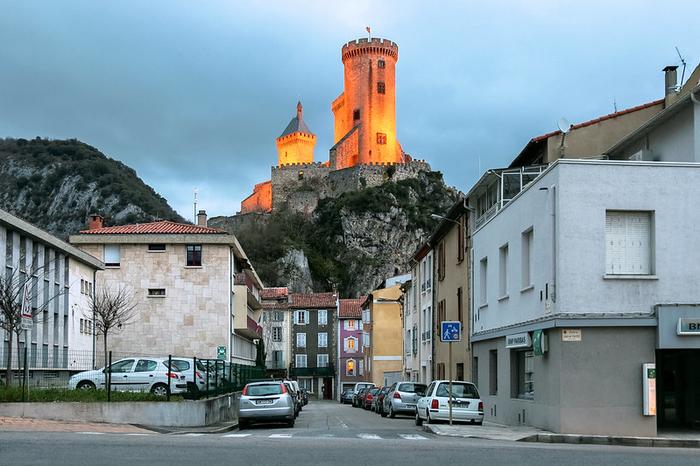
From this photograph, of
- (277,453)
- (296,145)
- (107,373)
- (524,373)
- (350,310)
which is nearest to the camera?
(277,453)

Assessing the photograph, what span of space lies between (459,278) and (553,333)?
1481 cm

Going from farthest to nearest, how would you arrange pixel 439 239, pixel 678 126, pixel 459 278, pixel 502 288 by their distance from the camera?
pixel 439 239 → pixel 459 278 → pixel 502 288 → pixel 678 126

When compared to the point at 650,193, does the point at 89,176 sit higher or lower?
higher

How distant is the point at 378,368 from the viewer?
72.5 m

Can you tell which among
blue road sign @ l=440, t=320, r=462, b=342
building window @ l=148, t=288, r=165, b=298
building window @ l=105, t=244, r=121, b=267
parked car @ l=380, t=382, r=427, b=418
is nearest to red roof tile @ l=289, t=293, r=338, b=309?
building window @ l=148, t=288, r=165, b=298

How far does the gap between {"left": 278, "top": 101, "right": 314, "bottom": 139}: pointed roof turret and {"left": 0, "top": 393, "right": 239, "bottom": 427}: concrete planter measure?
385 ft

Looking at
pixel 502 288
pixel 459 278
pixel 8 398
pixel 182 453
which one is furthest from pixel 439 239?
pixel 182 453

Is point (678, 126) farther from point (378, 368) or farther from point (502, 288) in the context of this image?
point (378, 368)

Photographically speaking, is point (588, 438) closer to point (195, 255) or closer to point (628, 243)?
point (628, 243)

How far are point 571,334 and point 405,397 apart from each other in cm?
1545

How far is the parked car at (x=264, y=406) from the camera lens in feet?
82.4

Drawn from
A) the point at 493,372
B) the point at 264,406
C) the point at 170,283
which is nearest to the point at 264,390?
the point at 264,406

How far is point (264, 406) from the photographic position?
2517cm

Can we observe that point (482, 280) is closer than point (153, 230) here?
Yes
